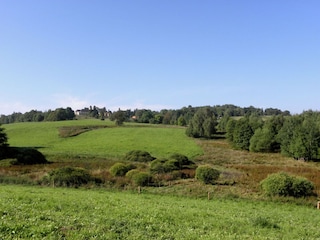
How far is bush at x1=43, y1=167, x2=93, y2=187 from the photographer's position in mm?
27406

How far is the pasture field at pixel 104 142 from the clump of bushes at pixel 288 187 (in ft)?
126

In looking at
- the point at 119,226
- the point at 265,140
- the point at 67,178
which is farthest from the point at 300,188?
the point at 265,140

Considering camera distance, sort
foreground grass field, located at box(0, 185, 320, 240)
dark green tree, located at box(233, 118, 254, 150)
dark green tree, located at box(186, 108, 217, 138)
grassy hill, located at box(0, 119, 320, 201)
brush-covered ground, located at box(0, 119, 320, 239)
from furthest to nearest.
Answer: dark green tree, located at box(186, 108, 217, 138)
dark green tree, located at box(233, 118, 254, 150)
grassy hill, located at box(0, 119, 320, 201)
brush-covered ground, located at box(0, 119, 320, 239)
foreground grass field, located at box(0, 185, 320, 240)

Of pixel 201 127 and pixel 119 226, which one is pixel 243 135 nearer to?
pixel 201 127


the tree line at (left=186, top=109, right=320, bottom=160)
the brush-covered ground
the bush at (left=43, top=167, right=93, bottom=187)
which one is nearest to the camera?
the brush-covered ground

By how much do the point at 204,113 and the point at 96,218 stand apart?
3786 inches

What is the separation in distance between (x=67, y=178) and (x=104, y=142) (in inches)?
1999

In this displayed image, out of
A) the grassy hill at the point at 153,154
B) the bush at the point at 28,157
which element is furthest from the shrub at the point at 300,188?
the bush at the point at 28,157

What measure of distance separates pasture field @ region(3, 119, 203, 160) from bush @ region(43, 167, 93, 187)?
2966 centimetres

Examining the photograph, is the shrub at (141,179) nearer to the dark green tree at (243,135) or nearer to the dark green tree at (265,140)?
the dark green tree at (265,140)

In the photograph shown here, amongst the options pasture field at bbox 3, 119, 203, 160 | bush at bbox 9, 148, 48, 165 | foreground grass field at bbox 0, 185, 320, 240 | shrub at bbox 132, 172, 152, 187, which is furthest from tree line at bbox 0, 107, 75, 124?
foreground grass field at bbox 0, 185, 320, 240

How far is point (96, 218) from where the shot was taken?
9719mm

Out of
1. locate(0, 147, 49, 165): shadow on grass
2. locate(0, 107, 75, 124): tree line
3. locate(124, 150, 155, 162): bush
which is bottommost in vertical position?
locate(124, 150, 155, 162): bush

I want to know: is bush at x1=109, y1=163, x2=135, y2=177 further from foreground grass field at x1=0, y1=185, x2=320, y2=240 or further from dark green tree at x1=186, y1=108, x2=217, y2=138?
dark green tree at x1=186, y1=108, x2=217, y2=138
